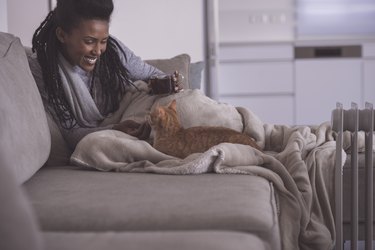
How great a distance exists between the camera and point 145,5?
4.84 metres

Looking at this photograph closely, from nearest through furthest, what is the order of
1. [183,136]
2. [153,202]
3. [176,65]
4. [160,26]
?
[153,202]
[183,136]
[176,65]
[160,26]

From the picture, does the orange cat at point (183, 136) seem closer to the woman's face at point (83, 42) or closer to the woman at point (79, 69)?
the woman at point (79, 69)

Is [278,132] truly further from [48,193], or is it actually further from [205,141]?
Result: [48,193]

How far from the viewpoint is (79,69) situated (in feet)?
8.13

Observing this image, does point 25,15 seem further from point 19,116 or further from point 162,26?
point 19,116

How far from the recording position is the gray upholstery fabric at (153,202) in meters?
1.41

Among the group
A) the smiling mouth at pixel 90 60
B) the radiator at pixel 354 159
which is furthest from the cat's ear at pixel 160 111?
the radiator at pixel 354 159

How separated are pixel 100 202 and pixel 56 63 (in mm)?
937

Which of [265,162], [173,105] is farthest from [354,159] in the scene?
[173,105]

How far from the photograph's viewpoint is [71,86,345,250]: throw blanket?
193 cm

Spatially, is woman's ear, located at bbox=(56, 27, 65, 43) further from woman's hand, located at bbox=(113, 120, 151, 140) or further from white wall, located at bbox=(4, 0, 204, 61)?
white wall, located at bbox=(4, 0, 204, 61)

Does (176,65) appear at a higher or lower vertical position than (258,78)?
higher

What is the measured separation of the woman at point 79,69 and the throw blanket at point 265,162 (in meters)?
0.22

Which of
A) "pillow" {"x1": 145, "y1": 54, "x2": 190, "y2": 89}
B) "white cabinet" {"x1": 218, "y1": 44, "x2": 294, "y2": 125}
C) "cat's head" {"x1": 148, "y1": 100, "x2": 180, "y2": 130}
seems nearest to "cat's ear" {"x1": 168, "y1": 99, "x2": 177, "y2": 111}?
"cat's head" {"x1": 148, "y1": 100, "x2": 180, "y2": 130}
